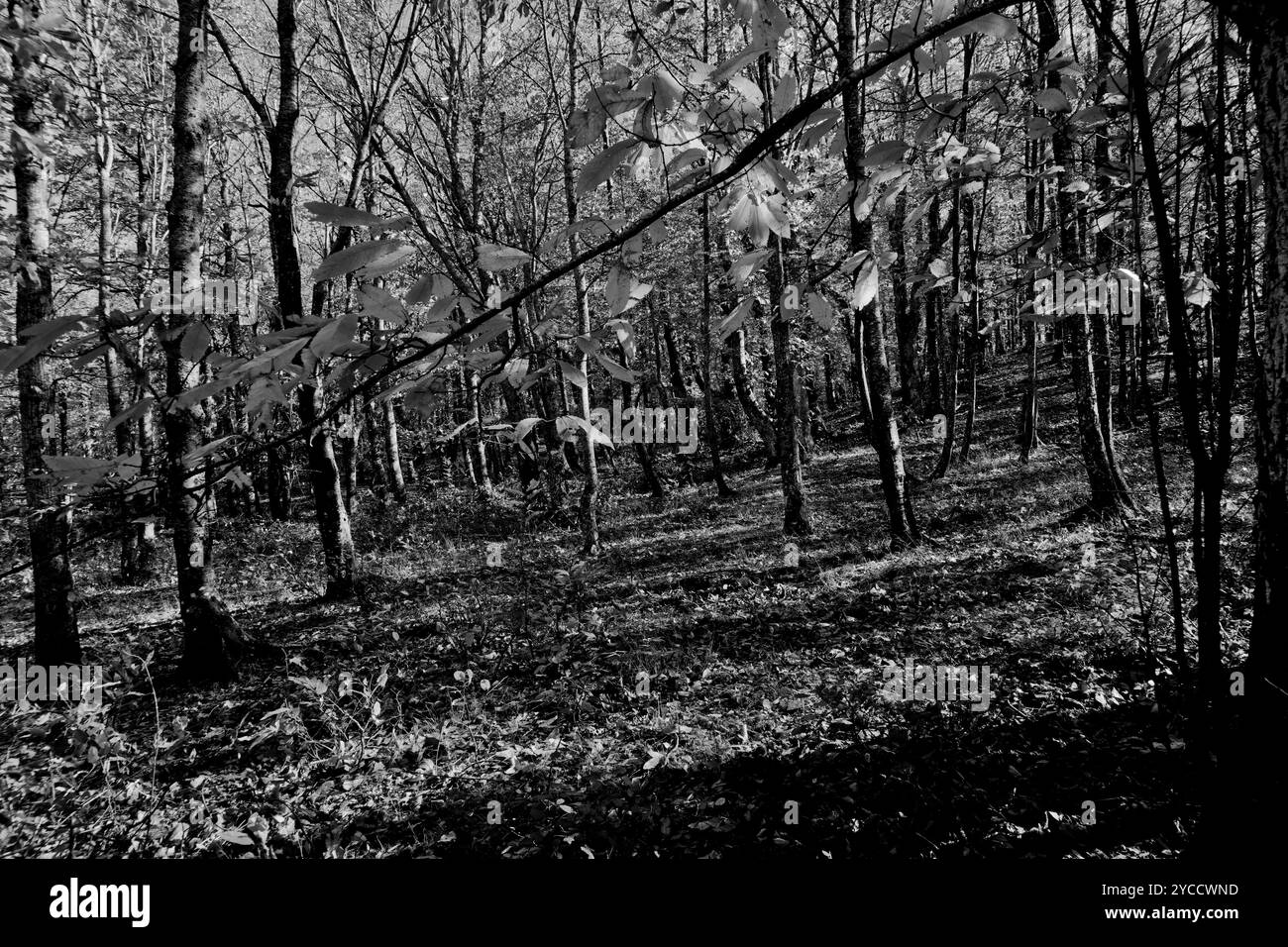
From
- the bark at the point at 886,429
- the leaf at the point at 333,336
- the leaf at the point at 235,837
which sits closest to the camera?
the leaf at the point at 333,336

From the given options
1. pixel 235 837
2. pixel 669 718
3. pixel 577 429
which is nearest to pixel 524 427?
pixel 577 429

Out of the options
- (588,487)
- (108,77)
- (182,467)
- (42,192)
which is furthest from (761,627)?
(108,77)

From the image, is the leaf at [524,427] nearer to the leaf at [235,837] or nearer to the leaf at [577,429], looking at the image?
the leaf at [577,429]

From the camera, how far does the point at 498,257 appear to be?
959 mm

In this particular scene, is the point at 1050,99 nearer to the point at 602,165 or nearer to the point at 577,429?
the point at 602,165

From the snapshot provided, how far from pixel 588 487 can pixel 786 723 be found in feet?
23.0

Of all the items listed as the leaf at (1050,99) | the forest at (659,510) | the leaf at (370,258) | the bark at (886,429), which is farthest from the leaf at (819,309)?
the bark at (886,429)

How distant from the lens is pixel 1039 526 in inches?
359

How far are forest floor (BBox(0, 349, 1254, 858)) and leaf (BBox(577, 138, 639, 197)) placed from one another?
200 centimetres

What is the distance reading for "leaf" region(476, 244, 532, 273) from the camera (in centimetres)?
95

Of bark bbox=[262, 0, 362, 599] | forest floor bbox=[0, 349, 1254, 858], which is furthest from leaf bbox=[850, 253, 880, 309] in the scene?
bark bbox=[262, 0, 362, 599]

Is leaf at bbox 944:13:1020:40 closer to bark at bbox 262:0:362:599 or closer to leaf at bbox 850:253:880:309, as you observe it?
leaf at bbox 850:253:880:309

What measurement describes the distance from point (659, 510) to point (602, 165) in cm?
1459

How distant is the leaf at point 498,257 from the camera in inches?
37.3
